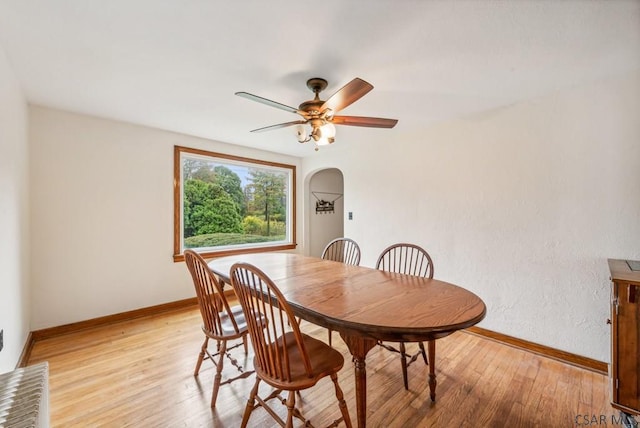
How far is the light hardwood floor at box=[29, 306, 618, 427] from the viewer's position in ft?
5.35

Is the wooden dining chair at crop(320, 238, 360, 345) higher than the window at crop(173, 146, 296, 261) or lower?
lower

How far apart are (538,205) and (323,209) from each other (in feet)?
11.7

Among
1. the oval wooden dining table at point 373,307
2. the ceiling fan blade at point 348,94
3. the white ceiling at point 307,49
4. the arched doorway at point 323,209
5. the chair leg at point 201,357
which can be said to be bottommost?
the chair leg at point 201,357

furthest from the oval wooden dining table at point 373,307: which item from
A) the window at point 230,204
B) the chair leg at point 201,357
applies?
the window at point 230,204

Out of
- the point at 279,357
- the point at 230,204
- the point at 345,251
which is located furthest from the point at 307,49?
the point at 230,204

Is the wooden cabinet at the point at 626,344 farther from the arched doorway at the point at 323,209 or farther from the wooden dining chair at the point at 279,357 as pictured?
the arched doorway at the point at 323,209

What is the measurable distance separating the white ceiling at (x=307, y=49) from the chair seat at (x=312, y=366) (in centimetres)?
164

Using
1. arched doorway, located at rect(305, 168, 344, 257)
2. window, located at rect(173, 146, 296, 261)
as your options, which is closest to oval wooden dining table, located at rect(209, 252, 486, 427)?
window, located at rect(173, 146, 296, 261)

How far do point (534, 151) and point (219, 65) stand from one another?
8.74 ft

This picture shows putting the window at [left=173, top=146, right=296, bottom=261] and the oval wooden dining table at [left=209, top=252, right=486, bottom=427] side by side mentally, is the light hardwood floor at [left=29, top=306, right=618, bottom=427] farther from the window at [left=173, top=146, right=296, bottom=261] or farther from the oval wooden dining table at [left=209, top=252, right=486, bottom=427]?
the window at [left=173, top=146, right=296, bottom=261]

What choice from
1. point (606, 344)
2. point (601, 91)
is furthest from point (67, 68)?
point (606, 344)

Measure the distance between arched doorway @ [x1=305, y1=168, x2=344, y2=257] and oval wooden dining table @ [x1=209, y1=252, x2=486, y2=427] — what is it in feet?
10.3

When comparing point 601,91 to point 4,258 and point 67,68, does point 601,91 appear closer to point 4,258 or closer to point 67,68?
point 67,68

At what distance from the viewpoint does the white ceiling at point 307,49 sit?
137 centimetres
